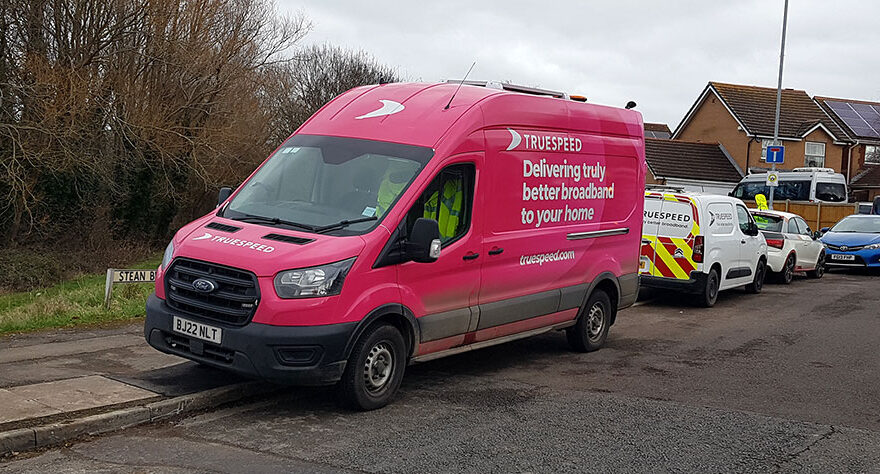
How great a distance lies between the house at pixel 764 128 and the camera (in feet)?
167

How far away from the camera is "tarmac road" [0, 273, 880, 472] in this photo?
5969mm

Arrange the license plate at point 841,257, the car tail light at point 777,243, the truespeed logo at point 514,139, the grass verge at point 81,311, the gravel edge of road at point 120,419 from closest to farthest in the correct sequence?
the gravel edge of road at point 120,419 < the truespeed logo at point 514,139 < the grass verge at point 81,311 < the car tail light at point 777,243 < the license plate at point 841,257

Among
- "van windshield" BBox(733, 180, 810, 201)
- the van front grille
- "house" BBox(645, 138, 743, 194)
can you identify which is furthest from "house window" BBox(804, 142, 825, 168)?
the van front grille

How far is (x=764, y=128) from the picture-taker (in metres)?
50.7

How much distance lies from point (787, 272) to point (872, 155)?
43.2 meters

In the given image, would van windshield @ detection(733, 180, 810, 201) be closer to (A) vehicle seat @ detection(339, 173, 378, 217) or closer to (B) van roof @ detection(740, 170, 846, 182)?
(B) van roof @ detection(740, 170, 846, 182)

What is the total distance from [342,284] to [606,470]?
2364 mm

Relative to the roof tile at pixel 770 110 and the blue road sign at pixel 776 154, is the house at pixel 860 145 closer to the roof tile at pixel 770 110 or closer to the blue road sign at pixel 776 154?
the roof tile at pixel 770 110

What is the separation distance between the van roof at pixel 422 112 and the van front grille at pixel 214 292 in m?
1.89

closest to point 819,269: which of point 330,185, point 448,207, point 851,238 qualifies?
point 851,238

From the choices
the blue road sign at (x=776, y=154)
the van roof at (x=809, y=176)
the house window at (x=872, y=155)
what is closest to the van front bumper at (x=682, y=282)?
the blue road sign at (x=776, y=154)

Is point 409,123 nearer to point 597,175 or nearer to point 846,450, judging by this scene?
point 597,175

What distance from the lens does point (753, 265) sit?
1691cm

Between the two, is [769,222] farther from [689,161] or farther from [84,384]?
[689,161]
